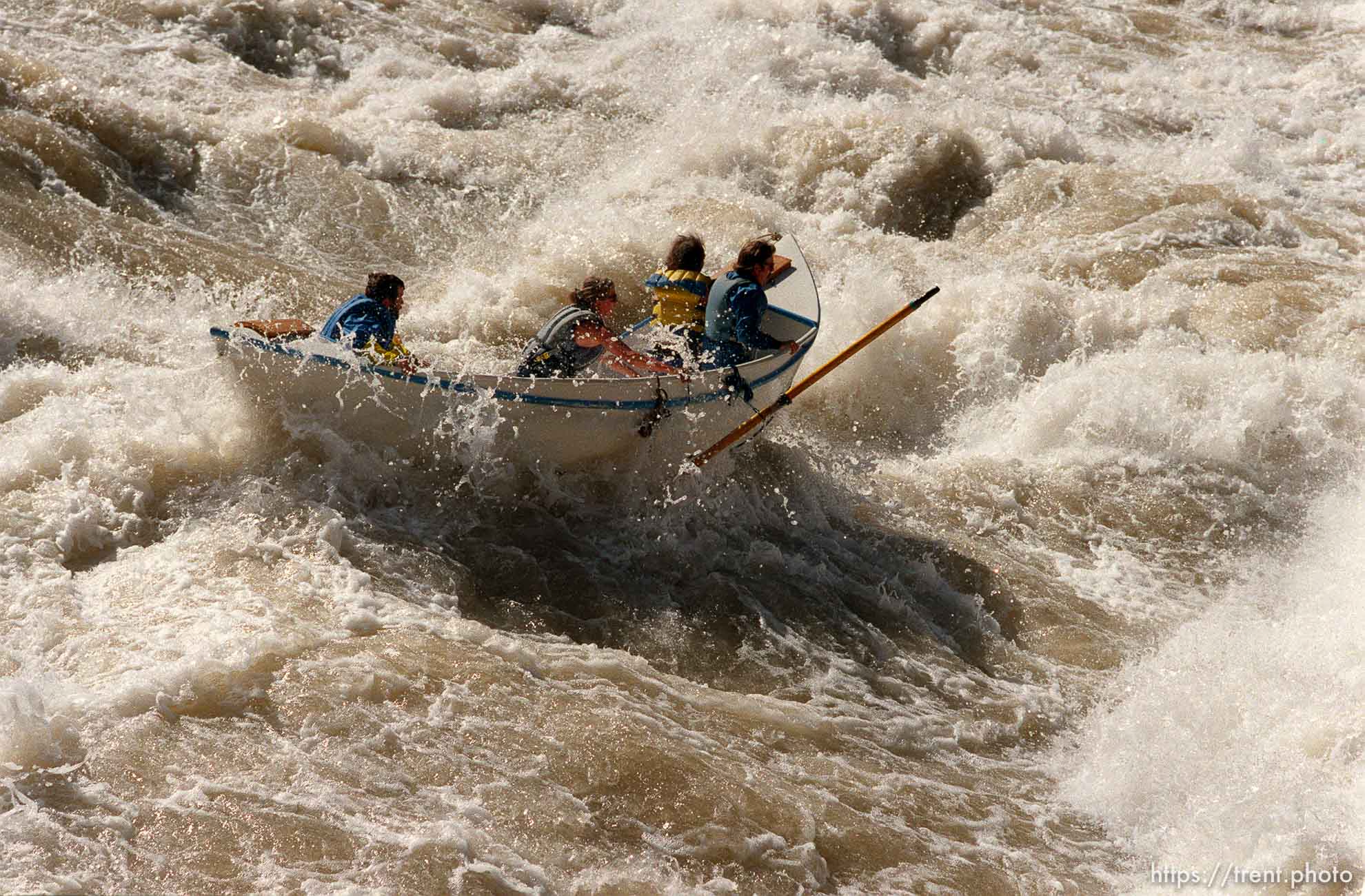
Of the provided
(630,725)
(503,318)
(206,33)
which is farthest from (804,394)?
(206,33)

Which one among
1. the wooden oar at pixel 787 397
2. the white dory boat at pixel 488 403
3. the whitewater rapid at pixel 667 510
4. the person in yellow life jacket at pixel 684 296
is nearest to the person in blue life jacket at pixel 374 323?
the white dory boat at pixel 488 403

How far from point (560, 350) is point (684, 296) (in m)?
1.14

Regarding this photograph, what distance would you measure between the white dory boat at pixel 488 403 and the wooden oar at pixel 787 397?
9 cm

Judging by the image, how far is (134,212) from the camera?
8.61 meters

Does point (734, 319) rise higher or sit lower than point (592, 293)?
lower

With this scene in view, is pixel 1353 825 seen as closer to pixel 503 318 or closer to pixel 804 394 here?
pixel 804 394

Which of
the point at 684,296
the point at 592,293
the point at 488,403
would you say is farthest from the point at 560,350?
the point at 684,296

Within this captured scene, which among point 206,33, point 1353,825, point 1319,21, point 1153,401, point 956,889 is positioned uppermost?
point 1319,21

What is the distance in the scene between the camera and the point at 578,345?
633cm

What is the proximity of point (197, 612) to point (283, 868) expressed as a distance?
4.86 feet


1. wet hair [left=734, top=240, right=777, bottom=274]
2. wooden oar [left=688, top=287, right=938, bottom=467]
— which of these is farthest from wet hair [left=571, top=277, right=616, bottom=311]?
wooden oar [left=688, top=287, right=938, bottom=467]

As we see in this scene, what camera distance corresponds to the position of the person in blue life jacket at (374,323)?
6.01 meters

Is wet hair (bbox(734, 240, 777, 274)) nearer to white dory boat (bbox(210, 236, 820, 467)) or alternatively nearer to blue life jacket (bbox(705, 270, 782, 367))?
blue life jacket (bbox(705, 270, 782, 367))

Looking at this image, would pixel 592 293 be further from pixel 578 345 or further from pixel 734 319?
pixel 734 319
